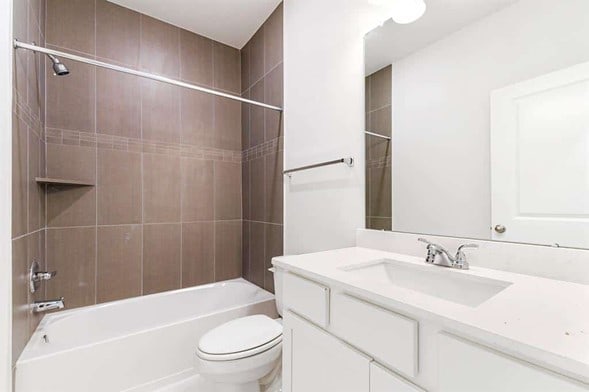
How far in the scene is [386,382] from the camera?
2.08ft

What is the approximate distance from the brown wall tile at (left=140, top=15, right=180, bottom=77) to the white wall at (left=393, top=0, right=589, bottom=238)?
1.81m

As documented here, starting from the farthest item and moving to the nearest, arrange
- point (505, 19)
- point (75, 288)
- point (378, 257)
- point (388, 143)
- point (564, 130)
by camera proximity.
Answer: point (75, 288) → point (388, 143) → point (378, 257) → point (505, 19) → point (564, 130)

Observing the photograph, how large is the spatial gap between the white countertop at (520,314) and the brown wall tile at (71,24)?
2.24 m

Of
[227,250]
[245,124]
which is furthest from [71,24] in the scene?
[227,250]

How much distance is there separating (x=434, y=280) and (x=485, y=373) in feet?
1.54

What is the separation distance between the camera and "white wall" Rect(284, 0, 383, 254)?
135 centimetres

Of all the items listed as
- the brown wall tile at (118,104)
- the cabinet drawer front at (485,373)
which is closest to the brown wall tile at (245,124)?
the brown wall tile at (118,104)

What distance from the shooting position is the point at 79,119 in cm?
183

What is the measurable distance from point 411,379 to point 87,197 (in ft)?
7.03

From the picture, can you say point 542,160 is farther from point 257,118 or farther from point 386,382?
point 257,118

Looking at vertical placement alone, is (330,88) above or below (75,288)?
above

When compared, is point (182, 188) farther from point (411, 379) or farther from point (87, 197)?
point (411, 379)

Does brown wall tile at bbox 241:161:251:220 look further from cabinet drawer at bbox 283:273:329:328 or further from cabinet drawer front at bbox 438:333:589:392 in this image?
cabinet drawer front at bbox 438:333:589:392

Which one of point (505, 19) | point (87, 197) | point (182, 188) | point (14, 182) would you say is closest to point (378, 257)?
point (505, 19)
